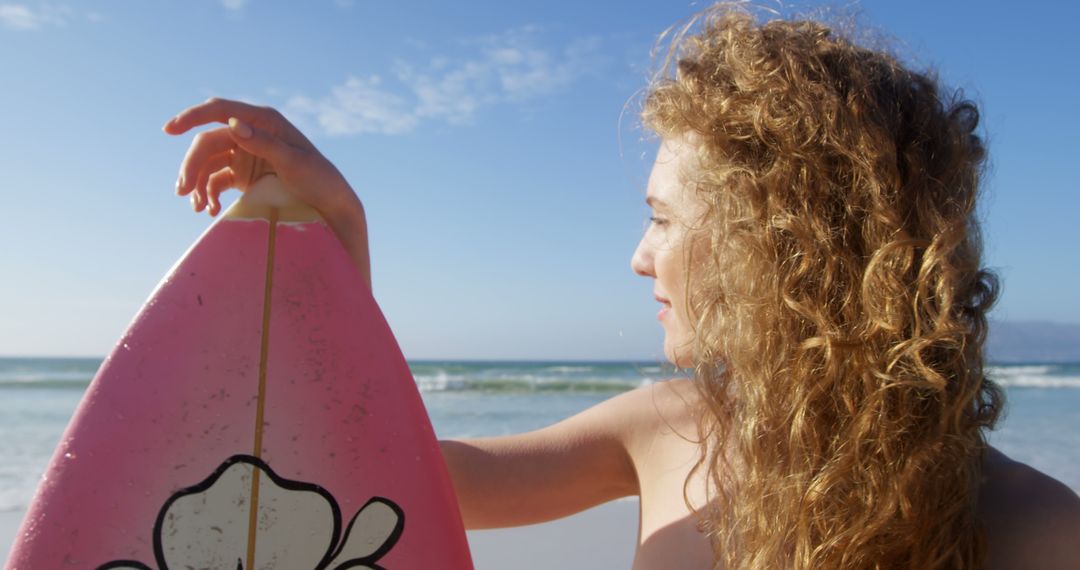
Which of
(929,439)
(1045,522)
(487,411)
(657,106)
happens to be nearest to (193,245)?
(657,106)

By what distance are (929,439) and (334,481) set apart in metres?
0.88

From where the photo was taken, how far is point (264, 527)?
1.23m

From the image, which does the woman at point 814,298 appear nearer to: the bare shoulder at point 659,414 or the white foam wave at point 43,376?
the bare shoulder at point 659,414

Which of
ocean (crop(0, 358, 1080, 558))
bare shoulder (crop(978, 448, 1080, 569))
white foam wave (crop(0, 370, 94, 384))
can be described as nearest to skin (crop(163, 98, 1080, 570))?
bare shoulder (crop(978, 448, 1080, 569))

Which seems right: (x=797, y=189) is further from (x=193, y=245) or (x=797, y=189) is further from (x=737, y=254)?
(x=193, y=245)

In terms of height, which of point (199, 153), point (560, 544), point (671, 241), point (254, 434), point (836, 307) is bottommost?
point (560, 544)

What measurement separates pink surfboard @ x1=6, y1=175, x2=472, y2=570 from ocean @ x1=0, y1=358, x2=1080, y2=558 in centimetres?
56

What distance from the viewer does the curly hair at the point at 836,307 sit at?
113 centimetres

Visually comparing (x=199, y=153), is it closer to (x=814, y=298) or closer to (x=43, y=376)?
(x=814, y=298)

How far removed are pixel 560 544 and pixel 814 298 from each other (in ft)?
7.46

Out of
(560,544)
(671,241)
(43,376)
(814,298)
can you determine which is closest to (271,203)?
(671,241)

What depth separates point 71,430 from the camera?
1252 millimetres

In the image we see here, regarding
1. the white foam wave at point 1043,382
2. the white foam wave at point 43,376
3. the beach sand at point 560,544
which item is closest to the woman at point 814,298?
the beach sand at point 560,544

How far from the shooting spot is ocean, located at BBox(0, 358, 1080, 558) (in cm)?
561
